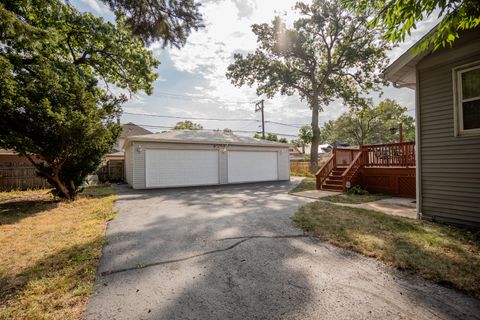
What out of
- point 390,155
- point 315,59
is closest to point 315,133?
point 315,59

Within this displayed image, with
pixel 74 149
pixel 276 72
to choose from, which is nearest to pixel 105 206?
pixel 74 149

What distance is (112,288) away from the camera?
7.91ft

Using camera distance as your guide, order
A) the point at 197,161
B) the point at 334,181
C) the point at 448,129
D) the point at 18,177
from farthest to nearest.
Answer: the point at 197,161 → the point at 18,177 → the point at 334,181 → the point at 448,129

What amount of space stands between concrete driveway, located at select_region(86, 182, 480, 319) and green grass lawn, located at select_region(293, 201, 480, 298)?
9.7 inches

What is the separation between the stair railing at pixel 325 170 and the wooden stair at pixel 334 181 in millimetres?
135

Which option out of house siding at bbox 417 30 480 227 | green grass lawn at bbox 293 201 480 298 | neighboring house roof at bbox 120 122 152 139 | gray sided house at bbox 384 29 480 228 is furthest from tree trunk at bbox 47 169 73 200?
neighboring house roof at bbox 120 122 152 139

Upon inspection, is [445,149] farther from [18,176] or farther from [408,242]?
[18,176]

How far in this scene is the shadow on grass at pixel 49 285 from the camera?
2.08 meters

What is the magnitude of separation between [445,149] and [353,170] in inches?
188

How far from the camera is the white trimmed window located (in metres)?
4.23

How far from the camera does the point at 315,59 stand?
723 inches

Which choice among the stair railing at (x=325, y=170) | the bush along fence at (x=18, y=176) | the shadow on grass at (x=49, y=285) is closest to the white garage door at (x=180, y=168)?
the stair railing at (x=325, y=170)

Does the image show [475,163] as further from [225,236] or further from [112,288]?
[112,288]

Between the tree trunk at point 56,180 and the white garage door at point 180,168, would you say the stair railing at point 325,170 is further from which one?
the tree trunk at point 56,180
